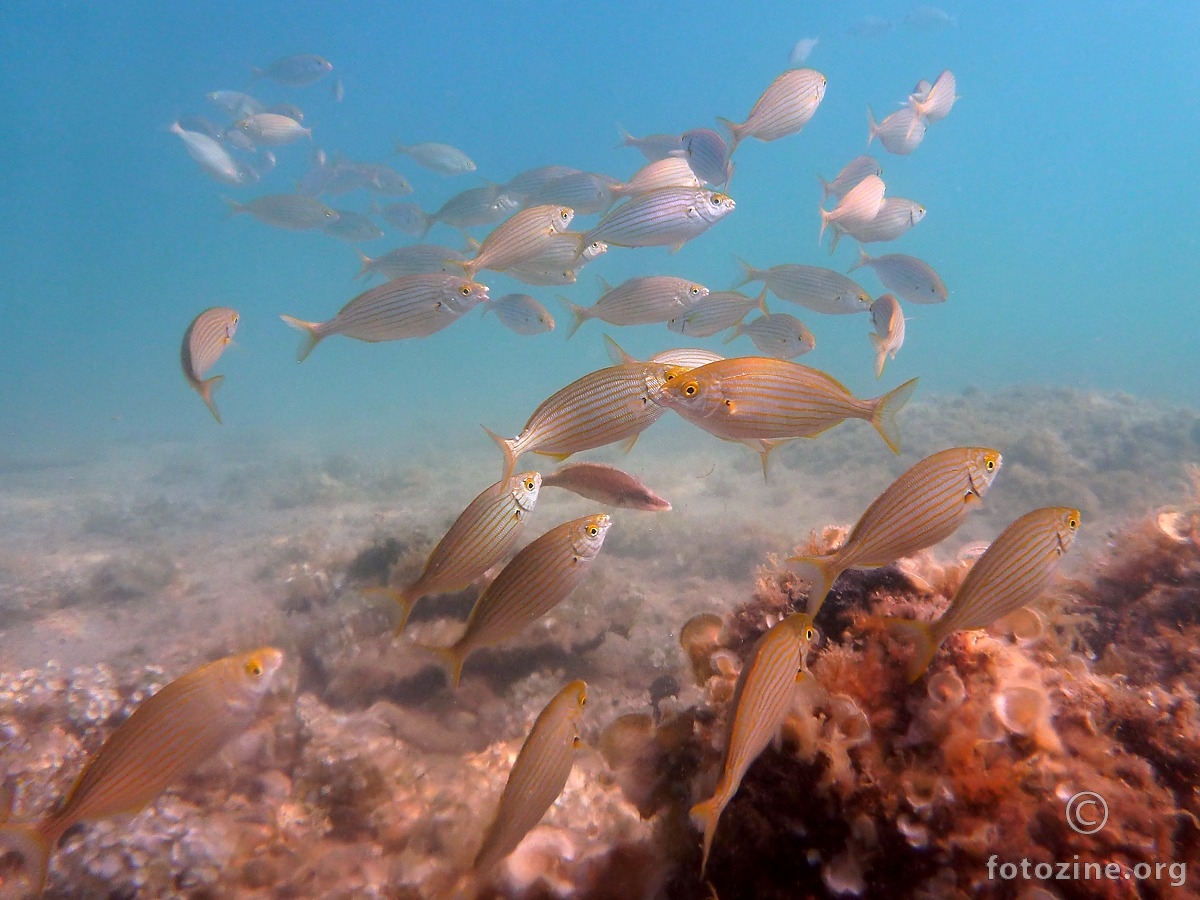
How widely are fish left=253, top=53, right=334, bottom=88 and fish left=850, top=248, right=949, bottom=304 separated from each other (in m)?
14.2

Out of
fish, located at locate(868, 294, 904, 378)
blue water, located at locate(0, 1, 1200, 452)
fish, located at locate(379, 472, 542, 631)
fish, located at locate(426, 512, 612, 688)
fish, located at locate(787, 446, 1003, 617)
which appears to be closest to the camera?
fish, located at locate(787, 446, 1003, 617)

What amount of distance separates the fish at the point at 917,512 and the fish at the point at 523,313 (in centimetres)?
479

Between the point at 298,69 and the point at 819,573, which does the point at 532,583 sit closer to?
the point at 819,573

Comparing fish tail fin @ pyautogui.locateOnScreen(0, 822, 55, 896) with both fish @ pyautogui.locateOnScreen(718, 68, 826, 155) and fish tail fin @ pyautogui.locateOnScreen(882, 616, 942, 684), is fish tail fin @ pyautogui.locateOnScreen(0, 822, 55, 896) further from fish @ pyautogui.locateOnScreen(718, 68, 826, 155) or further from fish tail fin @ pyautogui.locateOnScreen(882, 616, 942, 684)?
fish @ pyautogui.locateOnScreen(718, 68, 826, 155)

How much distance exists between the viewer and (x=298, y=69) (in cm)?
1321

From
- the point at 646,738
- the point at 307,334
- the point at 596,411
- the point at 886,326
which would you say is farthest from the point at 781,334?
the point at 307,334

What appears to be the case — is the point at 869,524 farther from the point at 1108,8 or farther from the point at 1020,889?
the point at 1108,8

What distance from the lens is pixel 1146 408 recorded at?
58.1 feet

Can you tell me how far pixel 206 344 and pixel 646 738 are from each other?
4.01m

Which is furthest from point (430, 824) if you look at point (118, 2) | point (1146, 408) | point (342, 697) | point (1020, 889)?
point (118, 2)

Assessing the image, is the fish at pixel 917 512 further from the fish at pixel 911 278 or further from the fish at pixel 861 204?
the fish at pixel 861 204

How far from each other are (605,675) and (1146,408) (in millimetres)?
23073

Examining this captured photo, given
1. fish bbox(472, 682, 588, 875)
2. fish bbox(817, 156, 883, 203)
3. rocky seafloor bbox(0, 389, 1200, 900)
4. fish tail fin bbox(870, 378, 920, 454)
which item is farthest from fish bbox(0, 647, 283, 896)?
fish bbox(817, 156, 883, 203)

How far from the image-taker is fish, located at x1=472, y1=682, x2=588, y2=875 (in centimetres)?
188
